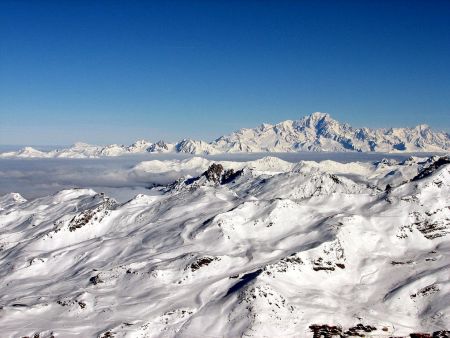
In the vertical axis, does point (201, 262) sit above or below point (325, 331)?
above

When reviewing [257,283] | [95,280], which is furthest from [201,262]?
[95,280]

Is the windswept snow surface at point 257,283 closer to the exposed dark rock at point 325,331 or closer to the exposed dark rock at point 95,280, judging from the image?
the exposed dark rock at point 95,280

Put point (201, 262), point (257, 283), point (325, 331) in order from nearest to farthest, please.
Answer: point (325, 331) → point (257, 283) → point (201, 262)

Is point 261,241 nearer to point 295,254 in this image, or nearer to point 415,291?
point 295,254

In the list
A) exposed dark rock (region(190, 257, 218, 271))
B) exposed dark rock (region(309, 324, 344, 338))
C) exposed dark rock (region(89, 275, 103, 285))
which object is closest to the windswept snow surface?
exposed dark rock (region(190, 257, 218, 271))

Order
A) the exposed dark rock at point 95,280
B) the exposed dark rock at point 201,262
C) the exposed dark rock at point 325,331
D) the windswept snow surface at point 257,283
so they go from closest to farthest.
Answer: the exposed dark rock at point 325,331 → the windswept snow surface at point 257,283 → the exposed dark rock at point 201,262 → the exposed dark rock at point 95,280

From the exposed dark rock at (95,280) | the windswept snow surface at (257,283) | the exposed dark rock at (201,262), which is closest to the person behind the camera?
the windswept snow surface at (257,283)

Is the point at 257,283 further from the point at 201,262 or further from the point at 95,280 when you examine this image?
the point at 95,280

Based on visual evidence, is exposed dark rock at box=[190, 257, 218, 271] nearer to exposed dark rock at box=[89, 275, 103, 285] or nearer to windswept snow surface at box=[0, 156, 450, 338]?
windswept snow surface at box=[0, 156, 450, 338]

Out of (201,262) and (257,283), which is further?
(201,262)

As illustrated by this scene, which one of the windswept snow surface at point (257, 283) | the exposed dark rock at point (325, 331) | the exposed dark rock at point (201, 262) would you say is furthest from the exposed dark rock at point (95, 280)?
the exposed dark rock at point (325, 331)

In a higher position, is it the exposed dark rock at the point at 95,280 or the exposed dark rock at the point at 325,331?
the exposed dark rock at the point at 95,280

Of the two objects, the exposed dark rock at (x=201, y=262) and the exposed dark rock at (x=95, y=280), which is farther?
the exposed dark rock at (x=95, y=280)
